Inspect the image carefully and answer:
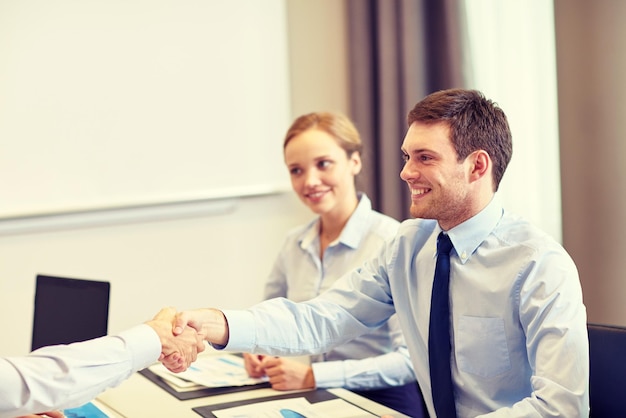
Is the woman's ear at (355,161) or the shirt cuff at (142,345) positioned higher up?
the woman's ear at (355,161)

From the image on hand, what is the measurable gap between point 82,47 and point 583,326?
2.23 m

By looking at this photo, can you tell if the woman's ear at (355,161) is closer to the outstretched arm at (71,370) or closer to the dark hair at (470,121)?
the dark hair at (470,121)

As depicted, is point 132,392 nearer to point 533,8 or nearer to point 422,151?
point 422,151

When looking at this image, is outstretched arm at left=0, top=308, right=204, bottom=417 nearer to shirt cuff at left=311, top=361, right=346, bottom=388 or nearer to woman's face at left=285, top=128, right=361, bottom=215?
shirt cuff at left=311, top=361, right=346, bottom=388

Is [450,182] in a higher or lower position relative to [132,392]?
A: higher

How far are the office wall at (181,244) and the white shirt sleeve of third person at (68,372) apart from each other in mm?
1413

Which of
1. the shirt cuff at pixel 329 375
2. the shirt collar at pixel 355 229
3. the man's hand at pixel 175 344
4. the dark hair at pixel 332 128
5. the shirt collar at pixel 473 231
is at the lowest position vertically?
the shirt cuff at pixel 329 375

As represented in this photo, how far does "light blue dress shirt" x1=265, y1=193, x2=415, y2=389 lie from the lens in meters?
2.33

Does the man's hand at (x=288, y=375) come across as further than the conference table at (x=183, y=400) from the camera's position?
Yes

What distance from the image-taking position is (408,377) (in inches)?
94.2

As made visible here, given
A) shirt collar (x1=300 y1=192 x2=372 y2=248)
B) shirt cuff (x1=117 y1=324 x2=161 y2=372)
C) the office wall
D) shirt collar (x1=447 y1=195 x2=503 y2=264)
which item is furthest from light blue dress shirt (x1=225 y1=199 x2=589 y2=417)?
the office wall

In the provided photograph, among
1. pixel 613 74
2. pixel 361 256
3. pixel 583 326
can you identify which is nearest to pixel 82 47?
pixel 361 256

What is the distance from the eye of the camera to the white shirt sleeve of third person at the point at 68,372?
1573 mm

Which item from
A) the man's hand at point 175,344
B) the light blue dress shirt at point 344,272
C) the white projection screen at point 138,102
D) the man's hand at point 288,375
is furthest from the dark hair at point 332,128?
the man's hand at point 175,344
